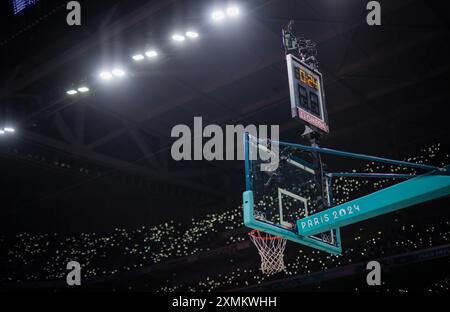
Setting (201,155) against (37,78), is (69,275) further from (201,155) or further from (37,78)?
(37,78)

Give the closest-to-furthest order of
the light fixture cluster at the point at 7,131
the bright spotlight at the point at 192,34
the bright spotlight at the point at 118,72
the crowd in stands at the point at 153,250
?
the bright spotlight at the point at 192,34 → the bright spotlight at the point at 118,72 → the light fixture cluster at the point at 7,131 → the crowd in stands at the point at 153,250

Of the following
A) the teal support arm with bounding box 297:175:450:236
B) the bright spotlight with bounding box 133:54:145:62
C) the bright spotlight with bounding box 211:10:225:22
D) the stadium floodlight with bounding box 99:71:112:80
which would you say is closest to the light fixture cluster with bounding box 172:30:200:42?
the bright spotlight with bounding box 211:10:225:22

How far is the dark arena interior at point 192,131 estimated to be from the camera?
8375 millimetres

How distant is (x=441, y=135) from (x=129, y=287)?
39.4 feet

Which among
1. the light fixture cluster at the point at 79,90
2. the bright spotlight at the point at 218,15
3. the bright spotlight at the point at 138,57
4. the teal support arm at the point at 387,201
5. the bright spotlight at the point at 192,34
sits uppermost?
the bright spotlight at the point at 218,15

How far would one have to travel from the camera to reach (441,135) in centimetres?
1437

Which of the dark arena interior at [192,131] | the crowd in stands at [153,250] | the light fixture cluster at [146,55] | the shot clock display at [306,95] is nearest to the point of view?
the shot clock display at [306,95]

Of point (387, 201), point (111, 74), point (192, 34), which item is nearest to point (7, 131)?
point (111, 74)

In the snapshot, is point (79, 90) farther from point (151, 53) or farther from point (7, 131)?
point (7, 131)

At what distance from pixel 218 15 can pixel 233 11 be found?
24 centimetres

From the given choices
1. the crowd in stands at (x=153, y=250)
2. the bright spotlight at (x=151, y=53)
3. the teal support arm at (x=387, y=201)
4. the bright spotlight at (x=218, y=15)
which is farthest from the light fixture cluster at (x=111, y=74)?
the crowd in stands at (x=153, y=250)

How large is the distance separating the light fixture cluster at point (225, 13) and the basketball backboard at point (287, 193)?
2321 millimetres

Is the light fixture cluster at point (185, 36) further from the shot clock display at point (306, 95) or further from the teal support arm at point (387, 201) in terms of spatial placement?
the teal support arm at point (387, 201)

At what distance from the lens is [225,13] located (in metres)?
7.61
